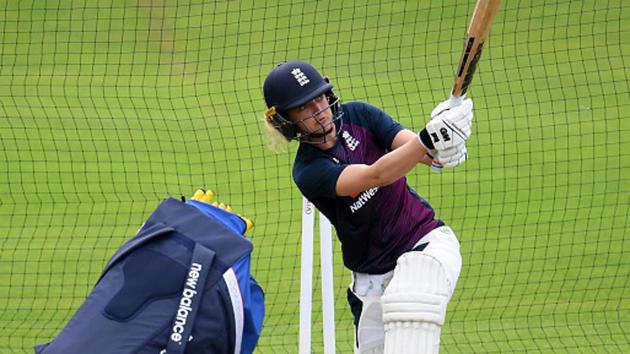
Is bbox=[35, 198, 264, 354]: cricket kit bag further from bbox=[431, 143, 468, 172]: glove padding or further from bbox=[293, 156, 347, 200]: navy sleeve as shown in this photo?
bbox=[431, 143, 468, 172]: glove padding

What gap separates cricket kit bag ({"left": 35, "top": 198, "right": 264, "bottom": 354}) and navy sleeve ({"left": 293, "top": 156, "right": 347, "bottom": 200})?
0.53 meters

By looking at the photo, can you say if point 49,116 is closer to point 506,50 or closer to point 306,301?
point 506,50

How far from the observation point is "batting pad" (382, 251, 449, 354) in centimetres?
413

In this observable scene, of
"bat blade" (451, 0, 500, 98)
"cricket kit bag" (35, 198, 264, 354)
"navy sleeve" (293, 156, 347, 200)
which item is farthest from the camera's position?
"navy sleeve" (293, 156, 347, 200)

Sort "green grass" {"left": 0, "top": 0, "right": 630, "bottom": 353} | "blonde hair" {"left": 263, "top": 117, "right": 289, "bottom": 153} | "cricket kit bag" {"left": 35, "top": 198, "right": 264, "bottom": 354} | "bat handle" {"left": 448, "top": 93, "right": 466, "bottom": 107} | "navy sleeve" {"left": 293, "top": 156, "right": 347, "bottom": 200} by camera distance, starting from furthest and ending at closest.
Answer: "green grass" {"left": 0, "top": 0, "right": 630, "bottom": 353}
"blonde hair" {"left": 263, "top": 117, "right": 289, "bottom": 153}
"navy sleeve" {"left": 293, "top": 156, "right": 347, "bottom": 200}
"bat handle" {"left": 448, "top": 93, "right": 466, "bottom": 107}
"cricket kit bag" {"left": 35, "top": 198, "right": 264, "bottom": 354}

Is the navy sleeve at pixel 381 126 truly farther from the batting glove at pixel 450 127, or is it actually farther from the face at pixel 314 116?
the batting glove at pixel 450 127

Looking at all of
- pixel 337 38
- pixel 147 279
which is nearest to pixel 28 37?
pixel 337 38

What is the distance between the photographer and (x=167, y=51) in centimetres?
1191

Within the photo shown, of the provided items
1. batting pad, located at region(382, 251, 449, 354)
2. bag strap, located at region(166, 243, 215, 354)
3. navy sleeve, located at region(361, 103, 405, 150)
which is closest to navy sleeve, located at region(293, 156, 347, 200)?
navy sleeve, located at region(361, 103, 405, 150)

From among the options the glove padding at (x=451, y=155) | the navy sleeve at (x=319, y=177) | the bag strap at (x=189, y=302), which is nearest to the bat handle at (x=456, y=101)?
the glove padding at (x=451, y=155)

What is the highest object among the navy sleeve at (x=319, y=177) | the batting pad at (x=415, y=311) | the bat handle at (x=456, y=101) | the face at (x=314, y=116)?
the bat handle at (x=456, y=101)

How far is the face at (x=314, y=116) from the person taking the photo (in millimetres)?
4547

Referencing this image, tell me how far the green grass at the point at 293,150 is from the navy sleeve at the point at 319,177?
2356 millimetres

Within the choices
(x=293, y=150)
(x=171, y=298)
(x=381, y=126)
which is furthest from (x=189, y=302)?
(x=293, y=150)
